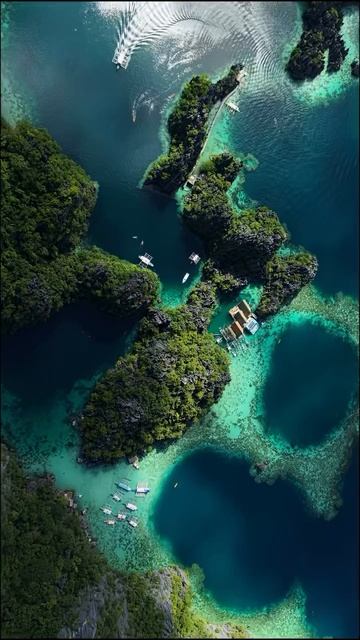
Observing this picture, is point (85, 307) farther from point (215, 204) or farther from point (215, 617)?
point (215, 617)

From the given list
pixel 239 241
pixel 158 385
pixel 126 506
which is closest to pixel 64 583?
pixel 126 506

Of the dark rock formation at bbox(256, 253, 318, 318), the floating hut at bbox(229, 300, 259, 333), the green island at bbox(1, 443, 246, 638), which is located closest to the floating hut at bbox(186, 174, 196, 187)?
the dark rock formation at bbox(256, 253, 318, 318)

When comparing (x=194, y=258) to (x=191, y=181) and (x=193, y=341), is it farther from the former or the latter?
(x=193, y=341)

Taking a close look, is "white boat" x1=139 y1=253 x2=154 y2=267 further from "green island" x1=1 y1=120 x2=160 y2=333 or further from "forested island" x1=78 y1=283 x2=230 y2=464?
"forested island" x1=78 y1=283 x2=230 y2=464

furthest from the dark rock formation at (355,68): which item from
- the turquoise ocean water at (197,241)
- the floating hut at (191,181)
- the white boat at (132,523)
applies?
the white boat at (132,523)

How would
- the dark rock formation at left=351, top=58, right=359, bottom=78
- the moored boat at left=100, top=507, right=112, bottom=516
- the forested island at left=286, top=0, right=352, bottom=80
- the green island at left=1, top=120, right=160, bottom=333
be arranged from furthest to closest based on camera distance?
the dark rock formation at left=351, top=58, right=359, bottom=78 < the forested island at left=286, top=0, right=352, bottom=80 < the moored boat at left=100, top=507, right=112, bottom=516 < the green island at left=1, top=120, right=160, bottom=333

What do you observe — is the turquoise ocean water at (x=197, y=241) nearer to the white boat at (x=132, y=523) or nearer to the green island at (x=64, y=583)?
the white boat at (x=132, y=523)

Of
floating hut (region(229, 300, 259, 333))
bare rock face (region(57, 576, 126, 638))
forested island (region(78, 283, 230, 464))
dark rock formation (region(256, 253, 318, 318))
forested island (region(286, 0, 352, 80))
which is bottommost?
bare rock face (region(57, 576, 126, 638))

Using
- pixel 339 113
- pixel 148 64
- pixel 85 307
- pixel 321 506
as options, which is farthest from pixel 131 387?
pixel 339 113

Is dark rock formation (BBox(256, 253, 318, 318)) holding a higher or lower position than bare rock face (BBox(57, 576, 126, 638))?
higher
